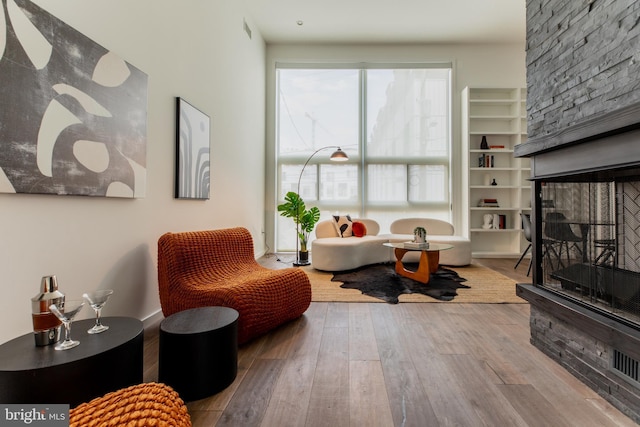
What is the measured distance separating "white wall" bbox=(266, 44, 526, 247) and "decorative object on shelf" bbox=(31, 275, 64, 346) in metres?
4.47

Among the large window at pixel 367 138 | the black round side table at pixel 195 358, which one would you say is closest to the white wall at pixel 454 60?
the large window at pixel 367 138

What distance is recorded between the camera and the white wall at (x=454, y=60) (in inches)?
214

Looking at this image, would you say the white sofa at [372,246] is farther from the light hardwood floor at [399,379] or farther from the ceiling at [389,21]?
the ceiling at [389,21]

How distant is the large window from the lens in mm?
5590

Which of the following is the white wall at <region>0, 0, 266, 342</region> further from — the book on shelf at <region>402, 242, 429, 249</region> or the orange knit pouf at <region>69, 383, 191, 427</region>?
the book on shelf at <region>402, 242, 429, 249</region>

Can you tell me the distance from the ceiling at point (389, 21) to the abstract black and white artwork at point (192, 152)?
2629mm

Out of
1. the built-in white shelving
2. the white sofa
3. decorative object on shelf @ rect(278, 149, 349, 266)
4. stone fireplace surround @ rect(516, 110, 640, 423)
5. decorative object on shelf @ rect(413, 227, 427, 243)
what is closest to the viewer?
stone fireplace surround @ rect(516, 110, 640, 423)

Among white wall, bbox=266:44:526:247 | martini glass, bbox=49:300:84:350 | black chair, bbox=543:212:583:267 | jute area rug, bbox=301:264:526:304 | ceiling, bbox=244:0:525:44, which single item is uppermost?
ceiling, bbox=244:0:525:44

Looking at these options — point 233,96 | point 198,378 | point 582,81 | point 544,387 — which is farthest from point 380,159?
point 198,378

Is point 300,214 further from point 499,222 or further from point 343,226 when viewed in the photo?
point 499,222

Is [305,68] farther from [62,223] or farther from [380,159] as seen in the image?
[62,223]

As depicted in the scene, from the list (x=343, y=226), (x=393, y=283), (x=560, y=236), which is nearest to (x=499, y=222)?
(x=343, y=226)

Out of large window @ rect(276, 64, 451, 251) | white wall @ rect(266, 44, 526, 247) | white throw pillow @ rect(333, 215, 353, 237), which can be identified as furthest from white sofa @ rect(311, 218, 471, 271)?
white wall @ rect(266, 44, 526, 247)

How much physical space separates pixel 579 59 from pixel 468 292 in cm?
226
